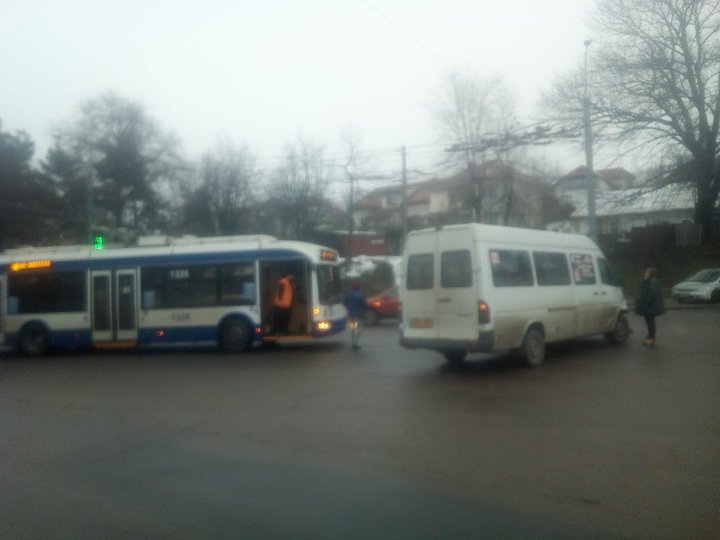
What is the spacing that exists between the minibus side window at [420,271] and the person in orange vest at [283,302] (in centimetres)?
493

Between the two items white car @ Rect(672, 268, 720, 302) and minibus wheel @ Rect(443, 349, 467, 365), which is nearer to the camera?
minibus wheel @ Rect(443, 349, 467, 365)

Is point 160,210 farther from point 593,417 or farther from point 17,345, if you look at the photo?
point 593,417

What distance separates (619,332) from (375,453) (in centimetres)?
1081

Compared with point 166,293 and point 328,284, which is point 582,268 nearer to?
point 328,284

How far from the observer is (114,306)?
19.7 metres

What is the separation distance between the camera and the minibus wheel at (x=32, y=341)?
2019cm

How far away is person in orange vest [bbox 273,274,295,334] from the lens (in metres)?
18.0

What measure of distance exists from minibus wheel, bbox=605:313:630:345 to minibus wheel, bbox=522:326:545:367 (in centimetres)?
360

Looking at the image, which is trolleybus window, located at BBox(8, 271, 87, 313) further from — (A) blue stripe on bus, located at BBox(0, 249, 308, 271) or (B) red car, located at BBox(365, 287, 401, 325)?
(B) red car, located at BBox(365, 287, 401, 325)

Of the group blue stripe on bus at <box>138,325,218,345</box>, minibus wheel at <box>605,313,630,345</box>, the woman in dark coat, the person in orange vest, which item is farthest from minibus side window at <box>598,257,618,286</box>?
blue stripe on bus at <box>138,325,218,345</box>

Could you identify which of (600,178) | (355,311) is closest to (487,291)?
(355,311)

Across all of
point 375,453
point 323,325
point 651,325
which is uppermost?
point 323,325

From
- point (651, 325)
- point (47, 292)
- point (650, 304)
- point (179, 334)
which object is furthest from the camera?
point (47, 292)

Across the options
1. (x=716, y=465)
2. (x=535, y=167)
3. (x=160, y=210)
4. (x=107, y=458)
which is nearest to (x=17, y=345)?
(x=107, y=458)
